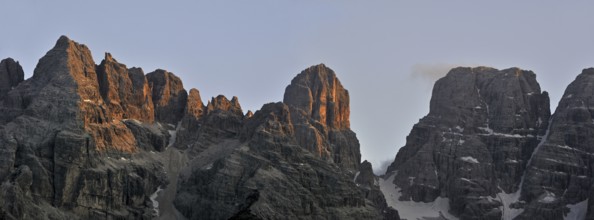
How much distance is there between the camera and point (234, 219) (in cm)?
5969

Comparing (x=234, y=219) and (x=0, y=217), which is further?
(x=0, y=217)

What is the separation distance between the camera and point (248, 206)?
60844 millimetres

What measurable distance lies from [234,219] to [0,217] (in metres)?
20.9

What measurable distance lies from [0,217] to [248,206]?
20930mm

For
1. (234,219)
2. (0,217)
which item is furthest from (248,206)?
(0,217)

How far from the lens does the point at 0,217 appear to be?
235ft

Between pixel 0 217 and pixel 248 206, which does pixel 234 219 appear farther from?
pixel 0 217

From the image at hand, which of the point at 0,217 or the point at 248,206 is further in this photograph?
the point at 0,217

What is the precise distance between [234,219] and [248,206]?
1.53 metres
